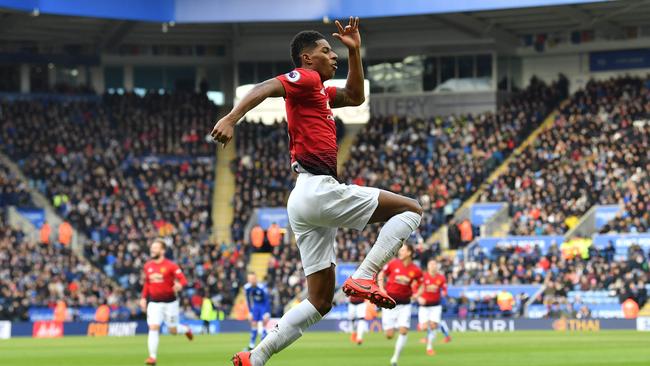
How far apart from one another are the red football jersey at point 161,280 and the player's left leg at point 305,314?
46.7ft

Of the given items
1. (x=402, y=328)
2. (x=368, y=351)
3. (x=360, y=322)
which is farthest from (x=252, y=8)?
(x=402, y=328)

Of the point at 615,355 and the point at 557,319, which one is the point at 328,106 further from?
the point at 557,319

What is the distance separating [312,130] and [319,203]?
68 centimetres

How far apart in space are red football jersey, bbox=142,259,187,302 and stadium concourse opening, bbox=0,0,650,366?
69.5 inches

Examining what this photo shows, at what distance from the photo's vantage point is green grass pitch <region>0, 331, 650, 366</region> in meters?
23.7

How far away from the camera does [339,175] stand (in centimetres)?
5144

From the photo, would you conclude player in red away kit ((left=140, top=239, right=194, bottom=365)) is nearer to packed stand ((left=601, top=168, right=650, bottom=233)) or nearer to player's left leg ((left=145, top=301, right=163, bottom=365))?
player's left leg ((left=145, top=301, right=163, bottom=365))

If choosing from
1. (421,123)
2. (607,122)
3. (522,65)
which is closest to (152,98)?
(421,123)

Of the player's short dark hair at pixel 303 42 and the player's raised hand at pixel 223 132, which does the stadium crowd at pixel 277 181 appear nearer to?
the player's short dark hair at pixel 303 42

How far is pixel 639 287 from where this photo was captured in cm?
3925

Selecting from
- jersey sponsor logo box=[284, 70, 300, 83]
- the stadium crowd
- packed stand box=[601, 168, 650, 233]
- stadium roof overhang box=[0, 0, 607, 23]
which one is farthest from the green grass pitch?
stadium roof overhang box=[0, 0, 607, 23]

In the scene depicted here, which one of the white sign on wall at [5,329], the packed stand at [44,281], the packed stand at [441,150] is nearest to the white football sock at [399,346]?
the white sign on wall at [5,329]

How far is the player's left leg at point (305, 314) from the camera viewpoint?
33.7 ft

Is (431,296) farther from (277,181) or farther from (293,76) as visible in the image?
(277,181)
